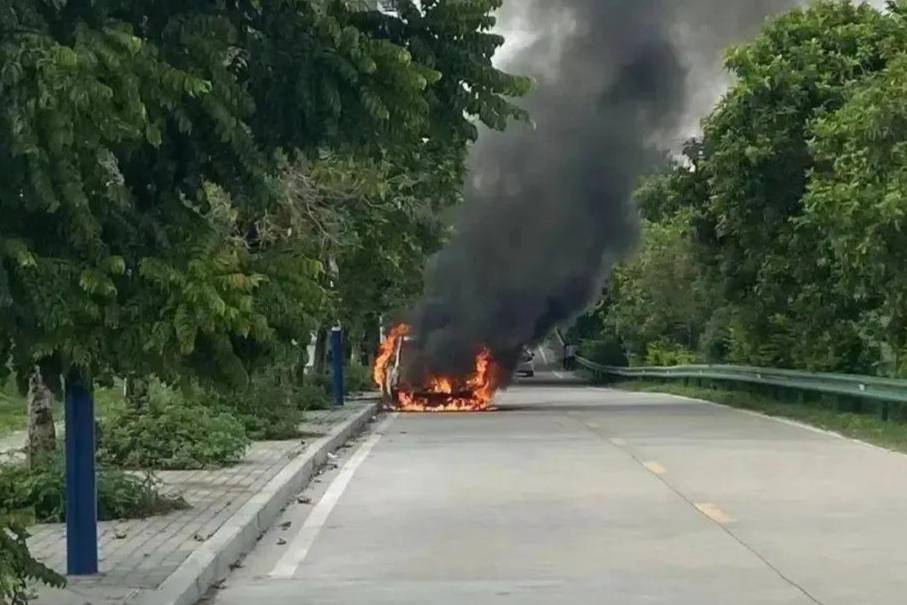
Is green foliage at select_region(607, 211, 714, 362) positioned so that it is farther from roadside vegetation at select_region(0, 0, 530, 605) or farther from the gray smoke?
roadside vegetation at select_region(0, 0, 530, 605)

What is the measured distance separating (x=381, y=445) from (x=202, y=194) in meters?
16.0

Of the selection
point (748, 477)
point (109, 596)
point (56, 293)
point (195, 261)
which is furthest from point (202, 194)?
point (748, 477)

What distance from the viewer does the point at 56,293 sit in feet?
22.4

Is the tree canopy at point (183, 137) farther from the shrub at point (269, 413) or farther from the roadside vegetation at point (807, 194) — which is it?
the shrub at point (269, 413)

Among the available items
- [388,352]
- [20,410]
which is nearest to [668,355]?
[388,352]

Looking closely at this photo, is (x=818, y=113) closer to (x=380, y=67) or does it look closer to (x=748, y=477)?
(x=748, y=477)

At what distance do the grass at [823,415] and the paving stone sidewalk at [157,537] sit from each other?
330 inches

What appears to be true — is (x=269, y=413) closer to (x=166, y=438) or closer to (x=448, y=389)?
(x=166, y=438)

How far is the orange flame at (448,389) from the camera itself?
37.4 metres

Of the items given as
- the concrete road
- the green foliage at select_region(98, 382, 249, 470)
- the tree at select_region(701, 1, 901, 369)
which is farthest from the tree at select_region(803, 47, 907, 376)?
the green foliage at select_region(98, 382, 249, 470)

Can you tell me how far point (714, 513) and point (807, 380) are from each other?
50.9 feet

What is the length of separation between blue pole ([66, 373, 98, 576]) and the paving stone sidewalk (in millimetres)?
148

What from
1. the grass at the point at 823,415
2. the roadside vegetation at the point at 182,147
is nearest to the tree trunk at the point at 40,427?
the roadside vegetation at the point at 182,147

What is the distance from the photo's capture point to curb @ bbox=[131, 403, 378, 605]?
9.74m
